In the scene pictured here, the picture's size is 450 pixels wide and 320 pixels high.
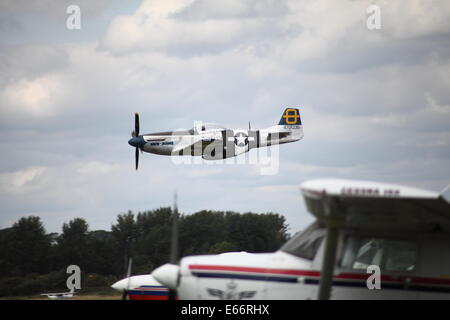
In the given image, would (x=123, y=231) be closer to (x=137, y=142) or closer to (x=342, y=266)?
(x=342, y=266)

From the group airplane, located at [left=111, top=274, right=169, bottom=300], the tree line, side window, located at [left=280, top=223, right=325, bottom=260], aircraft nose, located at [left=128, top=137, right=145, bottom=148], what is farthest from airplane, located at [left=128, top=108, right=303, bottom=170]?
side window, located at [left=280, top=223, right=325, bottom=260]

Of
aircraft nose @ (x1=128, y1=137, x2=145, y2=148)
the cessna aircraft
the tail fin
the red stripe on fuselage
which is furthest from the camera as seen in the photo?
the tail fin

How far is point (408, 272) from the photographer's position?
926 centimetres

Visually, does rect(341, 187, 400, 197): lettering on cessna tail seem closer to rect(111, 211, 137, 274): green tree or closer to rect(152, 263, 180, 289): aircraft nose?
rect(152, 263, 180, 289): aircraft nose

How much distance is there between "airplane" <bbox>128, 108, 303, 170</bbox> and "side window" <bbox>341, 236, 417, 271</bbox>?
4191 centimetres

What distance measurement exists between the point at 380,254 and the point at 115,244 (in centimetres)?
2065

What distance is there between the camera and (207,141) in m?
51.6

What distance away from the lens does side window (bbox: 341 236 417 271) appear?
9289 mm

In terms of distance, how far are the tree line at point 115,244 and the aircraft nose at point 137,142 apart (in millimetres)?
21833

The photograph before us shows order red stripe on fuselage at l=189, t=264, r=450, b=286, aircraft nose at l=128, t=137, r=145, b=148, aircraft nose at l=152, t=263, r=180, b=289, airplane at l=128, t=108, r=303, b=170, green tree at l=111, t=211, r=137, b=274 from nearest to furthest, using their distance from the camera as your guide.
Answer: red stripe on fuselage at l=189, t=264, r=450, b=286 < aircraft nose at l=152, t=263, r=180, b=289 < green tree at l=111, t=211, r=137, b=274 < airplane at l=128, t=108, r=303, b=170 < aircraft nose at l=128, t=137, r=145, b=148

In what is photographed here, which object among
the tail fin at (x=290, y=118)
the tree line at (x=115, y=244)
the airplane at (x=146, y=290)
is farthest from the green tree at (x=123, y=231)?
the tail fin at (x=290, y=118)

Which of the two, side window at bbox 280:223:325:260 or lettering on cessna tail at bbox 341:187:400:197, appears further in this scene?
side window at bbox 280:223:325:260

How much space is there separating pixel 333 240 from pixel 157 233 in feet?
56.1

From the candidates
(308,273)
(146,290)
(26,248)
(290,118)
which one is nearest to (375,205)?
(308,273)
